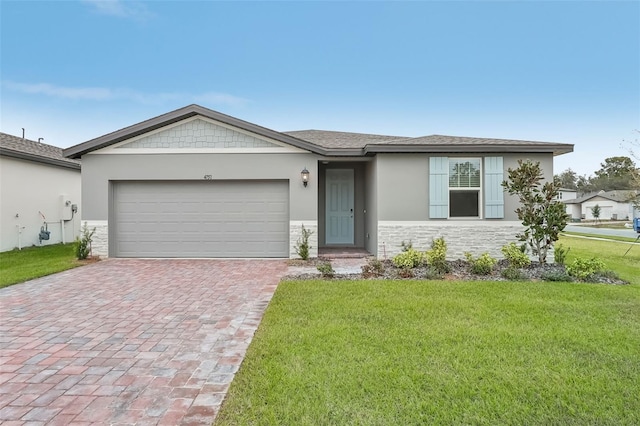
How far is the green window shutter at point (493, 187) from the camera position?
9219 millimetres

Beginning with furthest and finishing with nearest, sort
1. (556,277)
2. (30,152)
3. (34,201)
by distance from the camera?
(34,201) < (30,152) < (556,277)

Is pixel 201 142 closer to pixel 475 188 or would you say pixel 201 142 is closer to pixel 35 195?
pixel 35 195

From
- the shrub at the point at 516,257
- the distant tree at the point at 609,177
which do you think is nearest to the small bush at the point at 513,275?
the shrub at the point at 516,257

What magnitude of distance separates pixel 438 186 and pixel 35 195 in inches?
522

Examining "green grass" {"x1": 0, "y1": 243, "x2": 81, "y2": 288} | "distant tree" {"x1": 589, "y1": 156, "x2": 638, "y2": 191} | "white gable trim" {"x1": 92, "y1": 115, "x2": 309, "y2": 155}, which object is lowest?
"green grass" {"x1": 0, "y1": 243, "x2": 81, "y2": 288}

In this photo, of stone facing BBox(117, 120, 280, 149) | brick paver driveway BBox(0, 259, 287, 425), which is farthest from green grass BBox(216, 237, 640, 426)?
stone facing BBox(117, 120, 280, 149)

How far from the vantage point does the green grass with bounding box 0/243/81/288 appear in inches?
289

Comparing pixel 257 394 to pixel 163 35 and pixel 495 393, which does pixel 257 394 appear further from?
pixel 163 35

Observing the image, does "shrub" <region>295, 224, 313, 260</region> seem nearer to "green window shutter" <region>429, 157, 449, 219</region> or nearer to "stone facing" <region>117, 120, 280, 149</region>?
"stone facing" <region>117, 120, 280, 149</region>

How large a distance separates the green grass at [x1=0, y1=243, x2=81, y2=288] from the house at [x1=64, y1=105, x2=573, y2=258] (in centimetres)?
111

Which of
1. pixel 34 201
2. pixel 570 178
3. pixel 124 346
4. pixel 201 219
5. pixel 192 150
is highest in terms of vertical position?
pixel 570 178

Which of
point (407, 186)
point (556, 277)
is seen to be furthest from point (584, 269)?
point (407, 186)

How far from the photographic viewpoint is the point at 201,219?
995cm

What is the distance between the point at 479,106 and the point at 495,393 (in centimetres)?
1537
